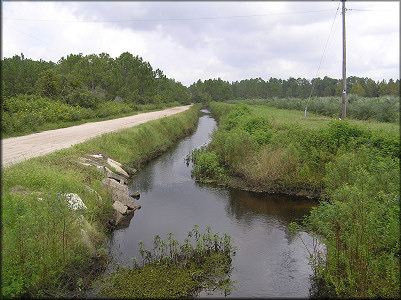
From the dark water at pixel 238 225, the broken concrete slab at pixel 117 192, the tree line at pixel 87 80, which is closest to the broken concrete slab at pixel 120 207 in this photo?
the broken concrete slab at pixel 117 192

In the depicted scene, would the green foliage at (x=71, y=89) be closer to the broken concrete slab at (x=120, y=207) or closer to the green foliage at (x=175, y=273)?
the broken concrete slab at (x=120, y=207)

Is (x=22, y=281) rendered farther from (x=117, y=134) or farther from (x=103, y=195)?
(x=117, y=134)

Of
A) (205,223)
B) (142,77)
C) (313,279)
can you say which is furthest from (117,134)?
(142,77)

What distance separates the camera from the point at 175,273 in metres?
7.29

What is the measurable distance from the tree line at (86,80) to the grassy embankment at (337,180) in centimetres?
1919

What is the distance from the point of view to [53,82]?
3209 cm

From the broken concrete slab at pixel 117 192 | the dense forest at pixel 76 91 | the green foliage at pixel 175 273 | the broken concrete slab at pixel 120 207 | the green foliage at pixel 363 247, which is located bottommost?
the green foliage at pixel 175 273

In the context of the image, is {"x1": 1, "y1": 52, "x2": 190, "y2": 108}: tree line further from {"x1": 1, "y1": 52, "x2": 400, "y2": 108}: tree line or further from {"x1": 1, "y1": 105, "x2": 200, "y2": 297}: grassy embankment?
→ {"x1": 1, "y1": 105, "x2": 200, "y2": 297}: grassy embankment

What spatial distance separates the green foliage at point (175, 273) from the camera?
6.63 m

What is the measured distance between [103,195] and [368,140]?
400 inches

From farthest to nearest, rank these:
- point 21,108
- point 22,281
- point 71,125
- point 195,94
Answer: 1. point 195,94
2. point 71,125
3. point 21,108
4. point 22,281

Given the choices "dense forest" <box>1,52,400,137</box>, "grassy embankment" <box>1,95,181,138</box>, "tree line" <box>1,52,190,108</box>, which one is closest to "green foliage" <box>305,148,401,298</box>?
"dense forest" <box>1,52,400,137</box>

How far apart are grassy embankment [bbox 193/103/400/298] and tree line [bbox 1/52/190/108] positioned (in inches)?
756

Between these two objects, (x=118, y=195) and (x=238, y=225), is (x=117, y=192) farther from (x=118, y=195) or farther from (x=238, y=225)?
(x=238, y=225)
